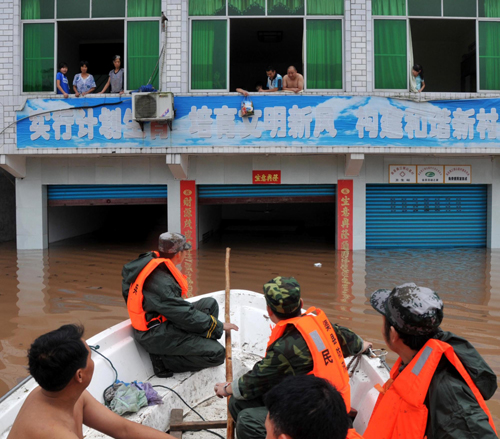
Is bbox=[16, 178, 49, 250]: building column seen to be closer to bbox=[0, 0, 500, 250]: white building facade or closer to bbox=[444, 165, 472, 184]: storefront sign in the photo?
bbox=[0, 0, 500, 250]: white building facade

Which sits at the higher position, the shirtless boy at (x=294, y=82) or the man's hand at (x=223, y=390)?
the shirtless boy at (x=294, y=82)

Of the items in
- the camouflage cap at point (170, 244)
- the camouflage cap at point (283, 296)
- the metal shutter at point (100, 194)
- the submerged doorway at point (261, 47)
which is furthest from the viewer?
the submerged doorway at point (261, 47)

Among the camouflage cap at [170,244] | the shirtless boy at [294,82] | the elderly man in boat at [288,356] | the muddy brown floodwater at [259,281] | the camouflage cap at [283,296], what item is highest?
the shirtless boy at [294,82]

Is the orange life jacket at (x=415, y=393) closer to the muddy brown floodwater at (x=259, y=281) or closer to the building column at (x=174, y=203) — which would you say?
the muddy brown floodwater at (x=259, y=281)

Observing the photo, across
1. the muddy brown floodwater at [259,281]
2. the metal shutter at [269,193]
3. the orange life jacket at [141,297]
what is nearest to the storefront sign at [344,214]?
the metal shutter at [269,193]

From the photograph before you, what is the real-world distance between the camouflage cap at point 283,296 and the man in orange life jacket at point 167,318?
128 cm

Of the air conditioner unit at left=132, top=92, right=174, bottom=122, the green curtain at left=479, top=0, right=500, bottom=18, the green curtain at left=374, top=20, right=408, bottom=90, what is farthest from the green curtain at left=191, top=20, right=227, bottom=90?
the green curtain at left=479, top=0, right=500, bottom=18

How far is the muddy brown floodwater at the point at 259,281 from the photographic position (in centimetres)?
559

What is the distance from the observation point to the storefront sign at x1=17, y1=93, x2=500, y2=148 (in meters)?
10.6

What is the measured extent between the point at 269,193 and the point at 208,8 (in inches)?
178

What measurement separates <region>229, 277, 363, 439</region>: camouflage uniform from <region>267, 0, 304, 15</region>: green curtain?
32.2 ft

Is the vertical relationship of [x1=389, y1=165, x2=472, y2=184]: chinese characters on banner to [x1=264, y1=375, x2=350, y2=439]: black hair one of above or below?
above

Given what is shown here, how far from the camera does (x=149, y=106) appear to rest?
10.3 metres

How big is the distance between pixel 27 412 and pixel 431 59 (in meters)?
16.2
